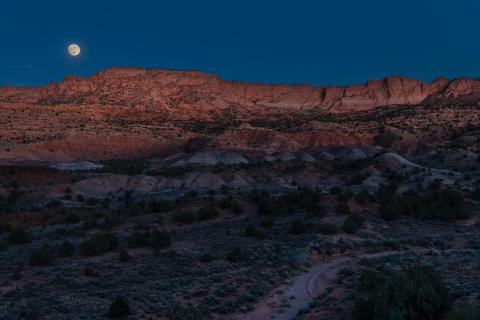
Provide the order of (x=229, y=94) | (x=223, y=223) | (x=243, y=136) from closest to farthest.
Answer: (x=223, y=223) < (x=243, y=136) < (x=229, y=94)

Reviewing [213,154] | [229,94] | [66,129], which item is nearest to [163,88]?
[229,94]

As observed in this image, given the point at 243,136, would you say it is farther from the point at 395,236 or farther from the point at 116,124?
the point at 395,236

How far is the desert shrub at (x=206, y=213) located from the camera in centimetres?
2781

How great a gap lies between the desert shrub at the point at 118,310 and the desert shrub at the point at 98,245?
7.13 meters

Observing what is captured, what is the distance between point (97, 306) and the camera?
44.0 ft

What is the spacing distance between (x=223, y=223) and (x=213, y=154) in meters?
41.4

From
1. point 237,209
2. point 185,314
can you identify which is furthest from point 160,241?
point 237,209

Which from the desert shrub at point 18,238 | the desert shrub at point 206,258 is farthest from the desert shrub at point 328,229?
the desert shrub at point 18,238

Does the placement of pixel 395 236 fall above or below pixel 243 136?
below

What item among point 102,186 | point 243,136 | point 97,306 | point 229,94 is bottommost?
point 97,306

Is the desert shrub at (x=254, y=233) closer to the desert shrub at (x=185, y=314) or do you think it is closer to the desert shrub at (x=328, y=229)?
the desert shrub at (x=328, y=229)

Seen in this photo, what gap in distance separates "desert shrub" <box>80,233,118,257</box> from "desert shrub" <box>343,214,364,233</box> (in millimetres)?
9965

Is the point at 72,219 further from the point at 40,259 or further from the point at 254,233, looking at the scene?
the point at 254,233

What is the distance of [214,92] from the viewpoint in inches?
4978
